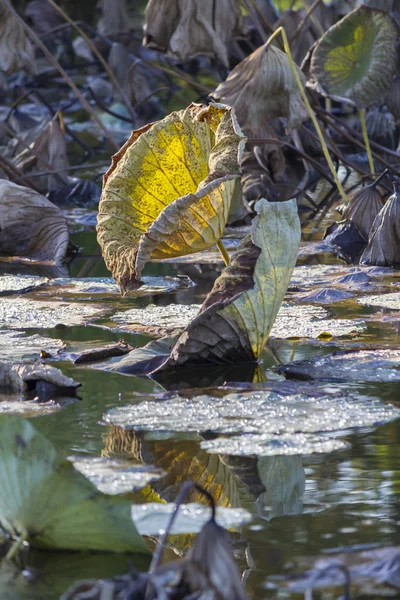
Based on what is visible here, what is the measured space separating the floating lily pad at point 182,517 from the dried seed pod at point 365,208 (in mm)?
2674

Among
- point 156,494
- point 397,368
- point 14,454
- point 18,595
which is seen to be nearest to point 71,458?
point 156,494

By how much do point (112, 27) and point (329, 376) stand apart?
303 inches

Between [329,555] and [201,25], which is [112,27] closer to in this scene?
[201,25]

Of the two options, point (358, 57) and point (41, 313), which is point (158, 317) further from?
point (358, 57)

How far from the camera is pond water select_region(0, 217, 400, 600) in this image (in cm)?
137

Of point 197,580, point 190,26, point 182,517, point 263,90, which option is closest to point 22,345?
point 182,517

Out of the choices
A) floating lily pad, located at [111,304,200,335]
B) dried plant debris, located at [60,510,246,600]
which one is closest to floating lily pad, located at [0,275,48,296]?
floating lily pad, located at [111,304,200,335]

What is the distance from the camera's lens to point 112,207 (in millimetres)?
2613

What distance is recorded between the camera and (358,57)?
4.56m

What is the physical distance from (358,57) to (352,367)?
2624mm

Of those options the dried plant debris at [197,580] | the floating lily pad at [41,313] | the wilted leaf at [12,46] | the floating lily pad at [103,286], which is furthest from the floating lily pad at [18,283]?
the wilted leaf at [12,46]

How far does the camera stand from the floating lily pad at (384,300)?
9.44 ft

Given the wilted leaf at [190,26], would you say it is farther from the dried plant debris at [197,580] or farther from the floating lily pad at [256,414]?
the dried plant debris at [197,580]

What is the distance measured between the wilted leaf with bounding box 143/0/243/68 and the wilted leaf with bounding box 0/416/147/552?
13.6 feet
